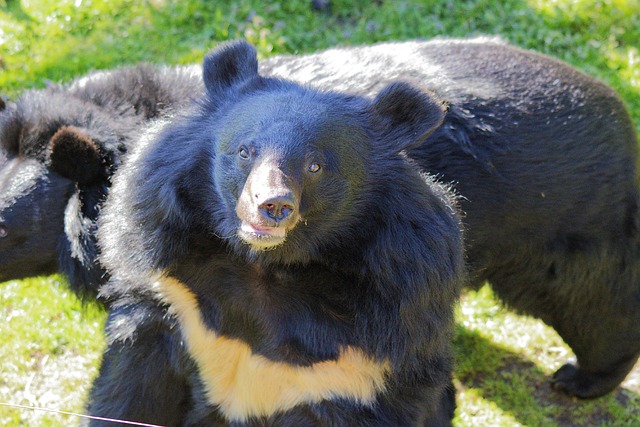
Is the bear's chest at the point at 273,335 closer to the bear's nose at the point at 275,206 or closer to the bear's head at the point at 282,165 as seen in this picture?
the bear's head at the point at 282,165

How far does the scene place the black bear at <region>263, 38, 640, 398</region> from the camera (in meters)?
4.32

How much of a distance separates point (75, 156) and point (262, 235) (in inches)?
63.2

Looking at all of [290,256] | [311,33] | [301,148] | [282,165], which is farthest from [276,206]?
[311,33]

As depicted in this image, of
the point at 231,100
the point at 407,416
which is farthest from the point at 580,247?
the point at 231,100

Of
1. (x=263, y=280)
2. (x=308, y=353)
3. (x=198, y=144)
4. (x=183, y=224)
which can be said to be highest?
(x=198, y=144)

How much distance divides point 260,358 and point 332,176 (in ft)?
2.97

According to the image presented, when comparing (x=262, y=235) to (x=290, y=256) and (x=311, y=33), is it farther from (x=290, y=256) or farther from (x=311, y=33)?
(x=311, y=33)

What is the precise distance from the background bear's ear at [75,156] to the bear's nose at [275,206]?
157cm

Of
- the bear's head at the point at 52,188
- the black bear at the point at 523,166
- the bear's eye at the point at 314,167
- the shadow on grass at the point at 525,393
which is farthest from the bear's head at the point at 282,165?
the shadow on grass at the point at 525,393

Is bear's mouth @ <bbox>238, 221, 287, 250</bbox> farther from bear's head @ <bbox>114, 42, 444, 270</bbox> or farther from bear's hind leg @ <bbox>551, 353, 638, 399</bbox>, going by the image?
bear's hind leg @ <bbox>551, 353, 638, 399</bbox>

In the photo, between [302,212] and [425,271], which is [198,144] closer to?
[302,212]

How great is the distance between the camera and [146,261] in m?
3.58

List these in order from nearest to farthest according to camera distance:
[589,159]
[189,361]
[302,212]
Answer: [302,212] → [189,361] → [589,159]

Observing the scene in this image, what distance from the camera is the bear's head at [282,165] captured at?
3.37 m
